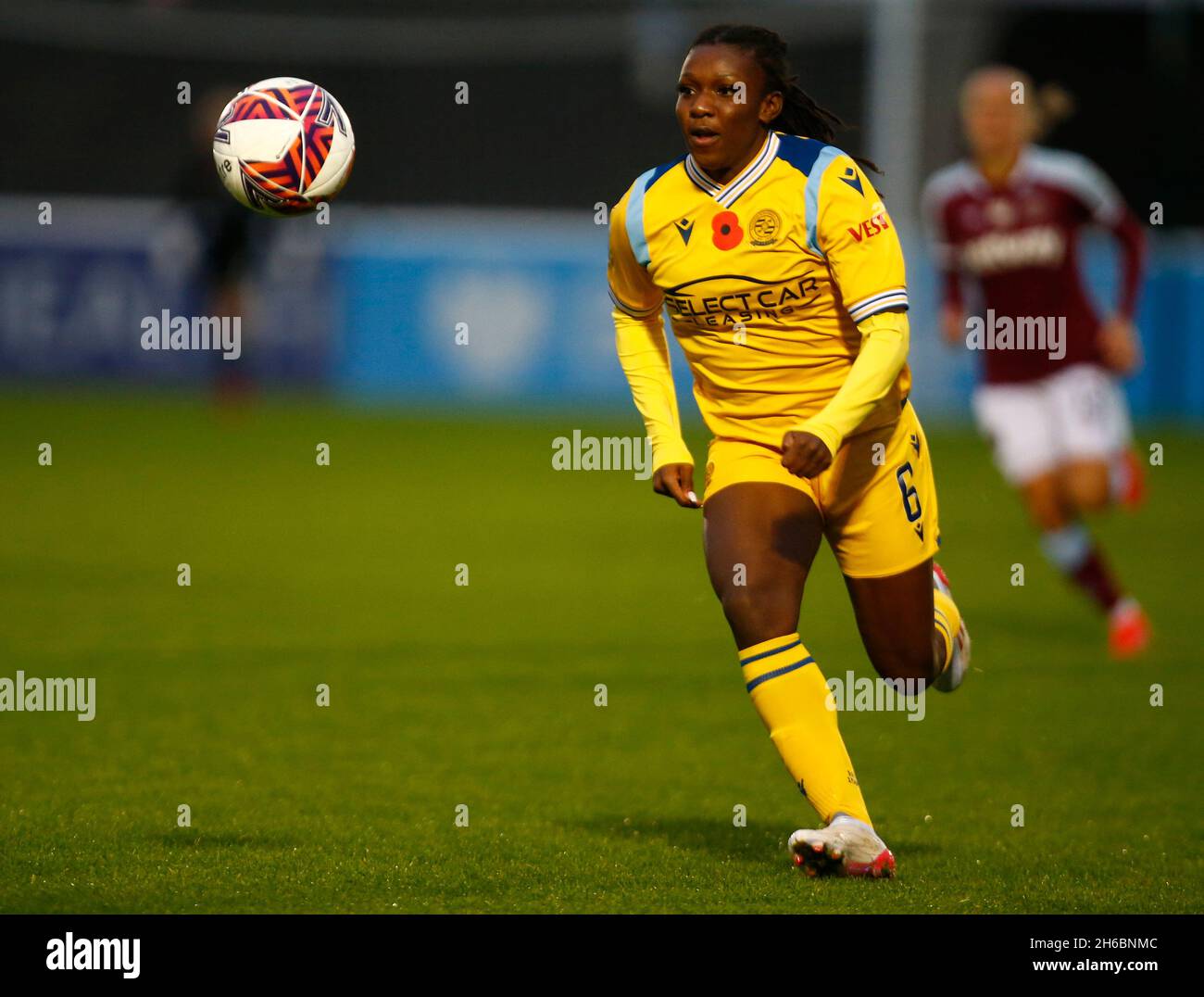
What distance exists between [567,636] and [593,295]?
12.8 metres

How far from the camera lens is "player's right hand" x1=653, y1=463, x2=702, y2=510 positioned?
17.6 feet

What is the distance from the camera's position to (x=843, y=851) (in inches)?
200

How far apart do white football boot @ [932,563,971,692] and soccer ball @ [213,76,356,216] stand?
225cm

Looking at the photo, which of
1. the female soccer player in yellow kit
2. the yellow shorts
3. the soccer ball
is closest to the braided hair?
the female soccer player in yellow kit

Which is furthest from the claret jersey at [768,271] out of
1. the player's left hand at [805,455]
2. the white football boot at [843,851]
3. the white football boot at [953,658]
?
the white football boot at [843,851]

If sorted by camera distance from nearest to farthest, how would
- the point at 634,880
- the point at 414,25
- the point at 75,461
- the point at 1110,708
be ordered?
the point at 634,880 → the point at 1110,708 → the point at 75,461 → the point at 414,25

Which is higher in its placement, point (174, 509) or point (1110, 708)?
point (174, 509)

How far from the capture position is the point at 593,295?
873 inches

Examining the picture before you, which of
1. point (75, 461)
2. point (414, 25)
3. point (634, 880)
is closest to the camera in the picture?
point (634, 880)

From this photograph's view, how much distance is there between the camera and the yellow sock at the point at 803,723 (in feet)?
17.1
